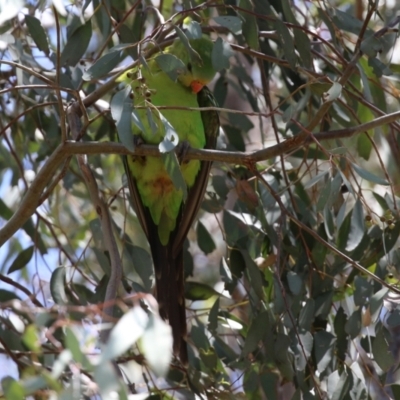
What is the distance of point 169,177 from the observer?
8.46 ft

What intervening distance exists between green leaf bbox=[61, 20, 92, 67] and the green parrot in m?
0.30

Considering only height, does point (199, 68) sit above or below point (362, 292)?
above

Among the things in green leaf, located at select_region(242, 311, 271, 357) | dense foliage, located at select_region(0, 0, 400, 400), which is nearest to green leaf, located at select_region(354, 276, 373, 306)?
dense foliage, located at select_region(0, 0, 400, 400)

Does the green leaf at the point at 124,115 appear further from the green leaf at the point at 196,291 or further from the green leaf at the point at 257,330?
the green leaf at the point at 196,291

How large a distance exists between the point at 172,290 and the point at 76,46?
86 cm

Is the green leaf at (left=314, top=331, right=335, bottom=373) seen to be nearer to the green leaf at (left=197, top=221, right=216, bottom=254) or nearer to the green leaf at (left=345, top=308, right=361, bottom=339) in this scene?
the green leaf at (left=345, top=308, right=361, bottom=339)

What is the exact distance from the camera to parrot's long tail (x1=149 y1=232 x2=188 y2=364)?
7.81ft

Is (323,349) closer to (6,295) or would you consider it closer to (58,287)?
(58,287)

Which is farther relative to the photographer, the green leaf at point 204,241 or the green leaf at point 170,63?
the green leaf at point 204,241

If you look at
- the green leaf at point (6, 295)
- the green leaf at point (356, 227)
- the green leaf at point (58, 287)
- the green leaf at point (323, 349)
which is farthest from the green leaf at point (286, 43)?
the green leaf at point (6, 295)

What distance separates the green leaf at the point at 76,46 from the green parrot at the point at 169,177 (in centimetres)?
30

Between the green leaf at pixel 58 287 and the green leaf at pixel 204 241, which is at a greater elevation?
the green leaf at pixel 204 241

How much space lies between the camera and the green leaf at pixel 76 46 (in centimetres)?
224

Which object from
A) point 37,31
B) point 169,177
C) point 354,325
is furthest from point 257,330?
point 37,31
